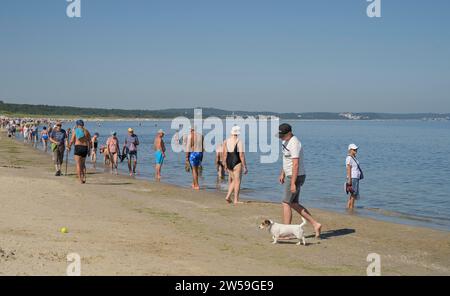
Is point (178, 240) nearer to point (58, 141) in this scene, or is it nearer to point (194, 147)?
point (194, 147)

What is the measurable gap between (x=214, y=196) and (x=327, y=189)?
598 cm

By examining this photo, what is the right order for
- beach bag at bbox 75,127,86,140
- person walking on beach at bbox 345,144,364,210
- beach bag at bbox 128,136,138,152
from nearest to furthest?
person walking on beach at bbox 345,144,364,210 < beach bag at bbox 75,127,86,140 < beach bag at bbox 128,136,138,152

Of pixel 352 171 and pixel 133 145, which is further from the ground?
pixel 133 145

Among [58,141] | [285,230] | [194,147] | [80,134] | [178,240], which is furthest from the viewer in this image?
[58,141]

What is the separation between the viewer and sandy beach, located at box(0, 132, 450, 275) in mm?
6656

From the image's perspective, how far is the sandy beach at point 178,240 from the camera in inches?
262

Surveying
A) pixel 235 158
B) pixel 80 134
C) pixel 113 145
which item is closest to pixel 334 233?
pixel 235 158

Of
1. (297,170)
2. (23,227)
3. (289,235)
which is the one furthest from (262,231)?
(23,227)

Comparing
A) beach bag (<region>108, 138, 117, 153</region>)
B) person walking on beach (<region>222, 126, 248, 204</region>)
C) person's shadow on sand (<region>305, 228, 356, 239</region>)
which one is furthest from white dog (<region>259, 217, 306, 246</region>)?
beach bag (<region>108, 138, 117, 153</region>)

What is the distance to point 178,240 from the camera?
8344 mm

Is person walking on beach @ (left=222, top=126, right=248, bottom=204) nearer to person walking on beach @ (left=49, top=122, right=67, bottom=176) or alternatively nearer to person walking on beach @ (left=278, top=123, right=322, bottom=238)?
person walking on beach @ (left=278, top=123, right=322, bottom=238)

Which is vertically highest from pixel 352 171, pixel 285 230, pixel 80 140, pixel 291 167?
pixel 80 140

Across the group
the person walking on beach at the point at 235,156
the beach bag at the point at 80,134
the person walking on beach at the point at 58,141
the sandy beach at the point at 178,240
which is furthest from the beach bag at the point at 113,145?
the person walking on beach at the point at 235,156
